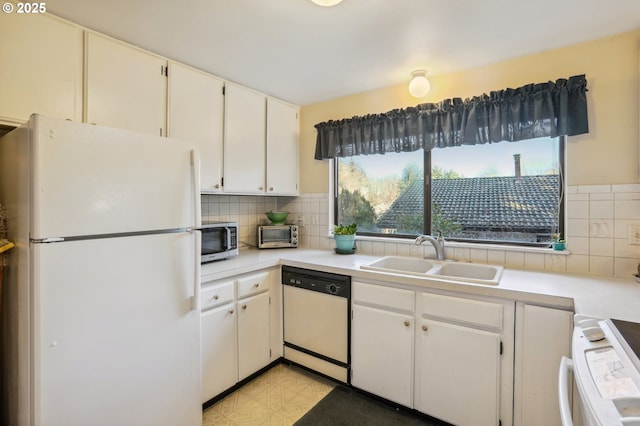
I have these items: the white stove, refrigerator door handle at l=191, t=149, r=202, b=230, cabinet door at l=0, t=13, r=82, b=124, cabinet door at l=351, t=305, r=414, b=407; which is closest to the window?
cabinet door at l=351, t=305, r=414, b=407

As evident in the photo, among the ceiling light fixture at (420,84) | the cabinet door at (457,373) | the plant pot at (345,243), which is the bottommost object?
the cabinet door at (457,373)

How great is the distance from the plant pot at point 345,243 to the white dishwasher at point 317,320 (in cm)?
48

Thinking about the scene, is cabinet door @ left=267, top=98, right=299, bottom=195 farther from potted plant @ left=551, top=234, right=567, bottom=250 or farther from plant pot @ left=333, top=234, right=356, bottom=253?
potted plant @ left=551, top=234, right=567, bottom=250

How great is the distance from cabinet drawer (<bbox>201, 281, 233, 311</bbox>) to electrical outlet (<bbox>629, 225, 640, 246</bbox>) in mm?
2423

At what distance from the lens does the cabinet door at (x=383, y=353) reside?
1.84 meters

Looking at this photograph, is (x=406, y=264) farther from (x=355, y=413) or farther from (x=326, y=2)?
(x=326, y=2)

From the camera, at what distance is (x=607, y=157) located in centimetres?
180

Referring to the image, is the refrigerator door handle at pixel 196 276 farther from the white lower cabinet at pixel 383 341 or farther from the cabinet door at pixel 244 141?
the white lower cabinet at pixel 383 341

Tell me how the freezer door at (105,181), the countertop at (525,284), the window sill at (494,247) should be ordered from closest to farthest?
1. the freezer door at (105,181)
2. the countertop at (525,284)
3. the window sill at (494,247)

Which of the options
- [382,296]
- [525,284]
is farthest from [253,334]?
[525,284]

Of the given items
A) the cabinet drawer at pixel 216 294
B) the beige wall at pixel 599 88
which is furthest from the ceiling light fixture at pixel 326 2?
the cabinet drawer at pixel 216 294

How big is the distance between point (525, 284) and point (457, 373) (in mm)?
614

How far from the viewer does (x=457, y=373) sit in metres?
1.68

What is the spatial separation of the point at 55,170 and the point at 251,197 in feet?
6.01
